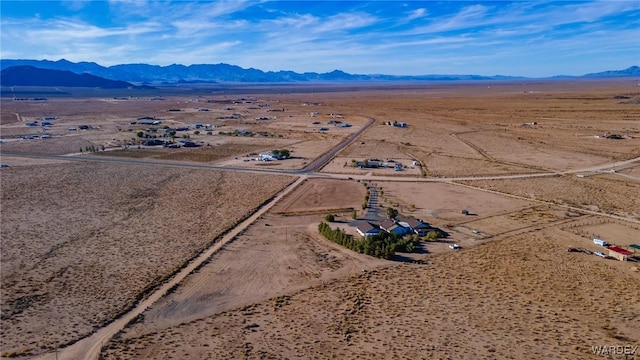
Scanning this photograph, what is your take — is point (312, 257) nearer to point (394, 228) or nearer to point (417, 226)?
point (394, 228)

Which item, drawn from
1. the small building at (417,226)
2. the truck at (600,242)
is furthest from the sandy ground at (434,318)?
the small building at (417,226)

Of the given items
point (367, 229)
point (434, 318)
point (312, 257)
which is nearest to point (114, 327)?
point (312, 257)

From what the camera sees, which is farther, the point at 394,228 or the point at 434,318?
the point at 394,228

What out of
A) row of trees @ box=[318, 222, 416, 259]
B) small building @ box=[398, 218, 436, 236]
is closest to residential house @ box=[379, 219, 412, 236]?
small building @ box=[398, 218, 436, 236]

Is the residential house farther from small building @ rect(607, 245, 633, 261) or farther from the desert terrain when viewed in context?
small building @ rect(607, 245, 633, 261)

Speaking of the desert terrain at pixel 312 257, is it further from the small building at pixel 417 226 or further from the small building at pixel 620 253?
the small building at pixel 417 226

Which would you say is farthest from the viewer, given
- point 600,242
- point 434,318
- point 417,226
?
point 417,226
